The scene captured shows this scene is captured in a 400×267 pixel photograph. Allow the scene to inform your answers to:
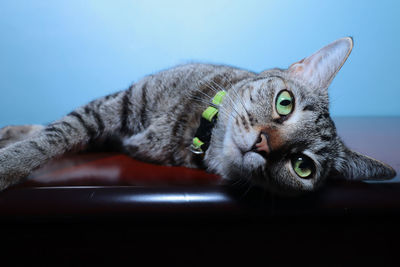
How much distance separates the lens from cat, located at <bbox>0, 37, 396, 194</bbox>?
2.21ft

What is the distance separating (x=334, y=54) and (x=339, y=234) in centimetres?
49

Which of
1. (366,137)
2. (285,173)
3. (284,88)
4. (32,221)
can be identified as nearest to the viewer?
(32,221)

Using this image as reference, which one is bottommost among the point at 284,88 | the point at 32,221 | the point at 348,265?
the point at 348,265

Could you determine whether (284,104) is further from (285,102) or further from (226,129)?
(226,129)

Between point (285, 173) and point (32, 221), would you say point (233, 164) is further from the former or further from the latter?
point (32, 221)

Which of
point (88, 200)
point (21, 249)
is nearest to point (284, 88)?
point (88, 200)

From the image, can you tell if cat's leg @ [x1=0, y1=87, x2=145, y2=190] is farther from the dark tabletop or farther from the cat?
the dark tabletop

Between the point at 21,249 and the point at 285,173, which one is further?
the point at 285,173

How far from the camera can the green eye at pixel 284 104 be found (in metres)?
0.74

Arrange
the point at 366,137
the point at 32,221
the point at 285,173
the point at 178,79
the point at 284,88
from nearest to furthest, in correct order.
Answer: the point at 32,221
the point at 285,173
the point at 284,88
the point at 178,79
the point at 366,137

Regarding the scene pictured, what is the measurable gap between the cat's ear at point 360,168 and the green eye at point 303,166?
0.12 metres

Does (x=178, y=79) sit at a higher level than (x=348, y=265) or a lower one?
higher

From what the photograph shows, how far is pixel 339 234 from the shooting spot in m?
0.59

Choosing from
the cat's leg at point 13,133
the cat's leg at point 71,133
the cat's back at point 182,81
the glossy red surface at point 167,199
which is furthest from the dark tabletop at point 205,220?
the cat's leg at point 13,133
